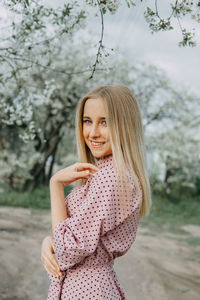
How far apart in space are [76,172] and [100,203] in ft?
0.66

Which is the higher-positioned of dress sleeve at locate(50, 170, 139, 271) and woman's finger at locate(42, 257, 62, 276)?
dress sleeve at locate(50, 170, 139, 271)

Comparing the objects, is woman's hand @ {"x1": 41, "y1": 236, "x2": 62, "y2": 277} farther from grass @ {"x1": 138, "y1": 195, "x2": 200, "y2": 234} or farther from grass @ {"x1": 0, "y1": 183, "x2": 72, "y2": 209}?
grass @ {"x1": 0, "y1": 183, "x2": 72, "y2": 209}

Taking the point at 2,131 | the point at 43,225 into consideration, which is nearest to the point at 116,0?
the point at 43,225

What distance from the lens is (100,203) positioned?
4.88ft

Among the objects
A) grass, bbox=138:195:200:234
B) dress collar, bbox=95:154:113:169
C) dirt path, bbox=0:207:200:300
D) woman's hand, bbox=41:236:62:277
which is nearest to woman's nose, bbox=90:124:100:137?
dress collar, bbox=95:154:113:169

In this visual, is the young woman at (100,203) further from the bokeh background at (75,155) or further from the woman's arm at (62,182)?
the bokeh background at (75,155)

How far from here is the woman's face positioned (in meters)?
1.69

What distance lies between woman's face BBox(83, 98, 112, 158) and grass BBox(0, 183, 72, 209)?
798cm

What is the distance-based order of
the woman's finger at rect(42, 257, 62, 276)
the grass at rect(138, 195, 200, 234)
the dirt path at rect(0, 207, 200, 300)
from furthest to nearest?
the grass at rect(138, 195, 200, 234) → the dirt path at rect(0, 207, 200, 300) → the woman's finger at rect(42, 257, 62, 276)

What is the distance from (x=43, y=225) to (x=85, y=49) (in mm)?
5775

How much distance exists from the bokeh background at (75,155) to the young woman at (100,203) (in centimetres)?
196

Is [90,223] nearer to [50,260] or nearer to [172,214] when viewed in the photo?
[50,260]

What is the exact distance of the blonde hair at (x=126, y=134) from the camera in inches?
63.0

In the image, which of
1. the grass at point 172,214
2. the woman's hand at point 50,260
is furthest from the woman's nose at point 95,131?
the grass at point 172,214
